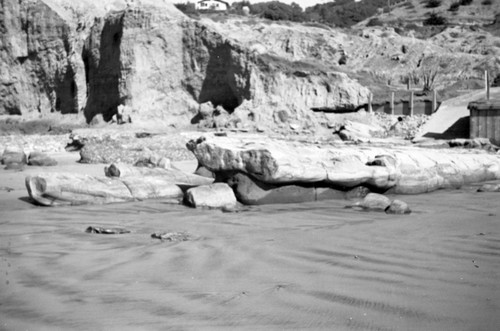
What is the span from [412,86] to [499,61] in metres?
5.06

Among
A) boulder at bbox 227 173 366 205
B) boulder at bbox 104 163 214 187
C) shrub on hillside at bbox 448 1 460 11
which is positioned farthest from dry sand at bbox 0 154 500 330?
shrub on hillside at bbox 448 1 460 11

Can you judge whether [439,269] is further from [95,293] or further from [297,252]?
[95,293]

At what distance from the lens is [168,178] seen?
375 inches

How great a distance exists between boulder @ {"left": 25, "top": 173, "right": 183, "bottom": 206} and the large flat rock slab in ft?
2.71

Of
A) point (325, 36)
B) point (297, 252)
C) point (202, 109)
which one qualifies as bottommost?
point (297, 252)

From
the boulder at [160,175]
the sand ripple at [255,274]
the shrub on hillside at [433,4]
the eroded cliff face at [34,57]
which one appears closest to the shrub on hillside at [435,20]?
the shrub on hillside at [433,4]

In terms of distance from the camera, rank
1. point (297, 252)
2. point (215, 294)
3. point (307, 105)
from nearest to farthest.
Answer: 1. point (215, 294)
2. point (297, 252)
3. point (307, 105)

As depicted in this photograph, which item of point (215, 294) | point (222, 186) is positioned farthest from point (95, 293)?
point (222, 186)

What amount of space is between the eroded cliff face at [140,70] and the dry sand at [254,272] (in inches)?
584

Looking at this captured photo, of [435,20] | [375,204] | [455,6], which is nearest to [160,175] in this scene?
[375,204]

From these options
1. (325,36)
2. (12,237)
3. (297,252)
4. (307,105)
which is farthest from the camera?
(325,36)

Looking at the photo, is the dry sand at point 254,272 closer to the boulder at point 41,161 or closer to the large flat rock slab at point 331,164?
the large flat rock slab at point 331,164

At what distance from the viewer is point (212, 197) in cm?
795

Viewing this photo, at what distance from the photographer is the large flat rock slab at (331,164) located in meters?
8.15
